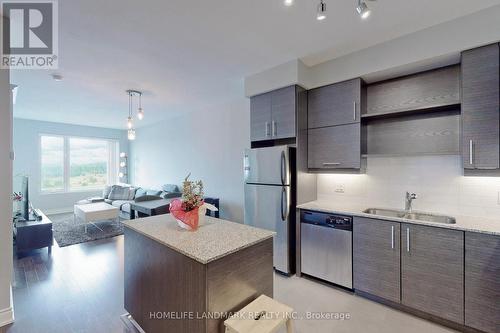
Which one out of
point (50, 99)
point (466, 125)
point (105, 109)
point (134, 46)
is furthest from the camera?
point (105, 109)

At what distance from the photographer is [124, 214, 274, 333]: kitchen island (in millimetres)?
1345

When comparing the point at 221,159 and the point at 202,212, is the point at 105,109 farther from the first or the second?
the point at 202,212

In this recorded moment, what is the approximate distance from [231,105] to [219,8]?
2.74 m

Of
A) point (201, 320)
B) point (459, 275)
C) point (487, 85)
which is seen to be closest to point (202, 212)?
point (201, 320)

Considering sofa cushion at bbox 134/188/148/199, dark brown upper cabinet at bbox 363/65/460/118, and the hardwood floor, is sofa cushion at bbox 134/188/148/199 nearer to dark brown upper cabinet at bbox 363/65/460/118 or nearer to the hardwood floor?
the hardwood floor

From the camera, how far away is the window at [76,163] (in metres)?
6.67

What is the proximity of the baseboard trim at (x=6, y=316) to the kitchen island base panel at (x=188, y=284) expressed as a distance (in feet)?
3.61

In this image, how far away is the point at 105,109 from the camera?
517 centimetres

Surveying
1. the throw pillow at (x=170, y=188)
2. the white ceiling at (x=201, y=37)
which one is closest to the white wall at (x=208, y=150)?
the throw pillow at (x=170, y=188)

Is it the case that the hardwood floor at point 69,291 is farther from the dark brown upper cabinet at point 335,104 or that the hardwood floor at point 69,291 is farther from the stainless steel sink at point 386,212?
the dark brown upper cabinet at point 335,104

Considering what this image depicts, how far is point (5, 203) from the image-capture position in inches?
77.5

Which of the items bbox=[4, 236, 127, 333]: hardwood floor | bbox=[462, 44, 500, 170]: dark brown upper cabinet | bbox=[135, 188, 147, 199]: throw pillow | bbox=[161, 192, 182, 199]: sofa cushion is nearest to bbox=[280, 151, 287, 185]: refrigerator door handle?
bbox=[462, 44, 500, 170]: dark brown upper cabinet

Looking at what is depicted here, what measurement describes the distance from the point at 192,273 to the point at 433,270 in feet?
6.93

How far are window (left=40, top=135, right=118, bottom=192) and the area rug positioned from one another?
1.66 m
